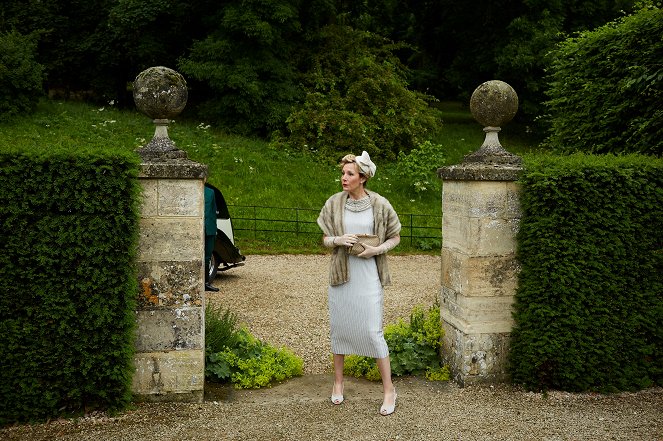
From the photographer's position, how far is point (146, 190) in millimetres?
5117

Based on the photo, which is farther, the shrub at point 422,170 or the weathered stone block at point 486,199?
the shrub at point 422,170

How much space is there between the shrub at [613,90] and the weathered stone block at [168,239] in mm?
4942

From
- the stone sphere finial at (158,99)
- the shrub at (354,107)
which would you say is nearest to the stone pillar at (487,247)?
the stone sphere finial at (158,99)

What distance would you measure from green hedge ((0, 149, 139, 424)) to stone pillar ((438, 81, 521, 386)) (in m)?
2.76

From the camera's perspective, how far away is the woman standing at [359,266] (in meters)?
5.04

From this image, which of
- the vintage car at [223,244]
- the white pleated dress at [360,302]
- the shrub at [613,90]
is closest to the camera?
the white pleated dress at [360,302]

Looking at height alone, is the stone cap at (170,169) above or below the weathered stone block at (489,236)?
above

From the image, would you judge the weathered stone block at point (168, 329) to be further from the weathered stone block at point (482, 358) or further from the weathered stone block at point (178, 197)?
the weathered stone block at point (482, 358)

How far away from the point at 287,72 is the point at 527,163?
18.9 metres

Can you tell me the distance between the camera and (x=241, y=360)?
5820 mm

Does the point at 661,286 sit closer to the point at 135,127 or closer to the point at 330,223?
the point at 330,223

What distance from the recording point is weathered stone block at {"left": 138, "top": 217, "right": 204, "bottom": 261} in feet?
16.9

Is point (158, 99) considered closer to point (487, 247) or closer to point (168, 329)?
point (168, 329)

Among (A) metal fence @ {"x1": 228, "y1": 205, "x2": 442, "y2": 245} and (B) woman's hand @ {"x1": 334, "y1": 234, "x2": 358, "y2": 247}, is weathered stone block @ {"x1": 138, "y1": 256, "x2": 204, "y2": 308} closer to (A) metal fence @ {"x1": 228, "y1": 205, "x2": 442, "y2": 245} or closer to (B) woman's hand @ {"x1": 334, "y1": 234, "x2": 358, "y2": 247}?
(B) woman's hand @ {"x1": 334, "y1": 234, "x2": 358, "y2": 247}
